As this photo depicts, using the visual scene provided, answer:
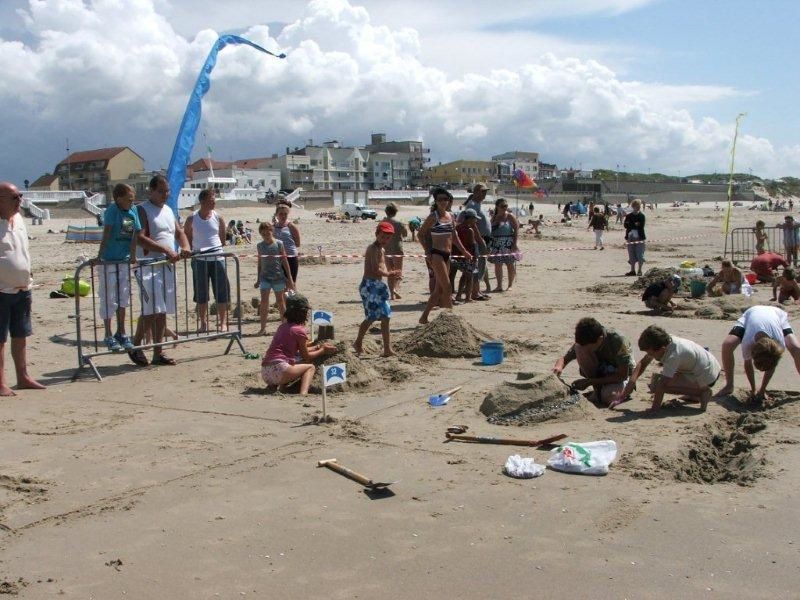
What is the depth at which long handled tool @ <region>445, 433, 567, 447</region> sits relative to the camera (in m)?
6.25

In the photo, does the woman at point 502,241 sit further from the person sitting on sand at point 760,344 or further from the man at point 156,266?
the person sitting on sand at point 760,344

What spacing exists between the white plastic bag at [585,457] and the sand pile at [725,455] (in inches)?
18.3

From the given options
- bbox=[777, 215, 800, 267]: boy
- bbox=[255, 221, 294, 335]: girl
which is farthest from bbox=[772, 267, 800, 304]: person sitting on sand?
bbox=[777, 215, 800, 267]: boy

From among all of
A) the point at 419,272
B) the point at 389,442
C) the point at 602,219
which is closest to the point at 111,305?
the point at 389,442

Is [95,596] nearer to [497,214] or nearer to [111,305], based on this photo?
[111,305]

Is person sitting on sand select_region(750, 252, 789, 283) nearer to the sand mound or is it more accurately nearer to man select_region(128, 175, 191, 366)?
the sand mound

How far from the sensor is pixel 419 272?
20609 mm

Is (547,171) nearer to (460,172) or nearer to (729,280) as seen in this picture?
(460,172)

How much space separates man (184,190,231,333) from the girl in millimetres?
661

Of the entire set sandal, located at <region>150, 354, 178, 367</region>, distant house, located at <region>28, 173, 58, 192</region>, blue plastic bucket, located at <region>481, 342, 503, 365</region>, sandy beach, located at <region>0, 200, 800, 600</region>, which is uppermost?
distant house, located at <region>28, 173, 58, 192</region>

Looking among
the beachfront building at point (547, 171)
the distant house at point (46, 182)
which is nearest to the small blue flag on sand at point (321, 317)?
the distant house at point (46, 182)

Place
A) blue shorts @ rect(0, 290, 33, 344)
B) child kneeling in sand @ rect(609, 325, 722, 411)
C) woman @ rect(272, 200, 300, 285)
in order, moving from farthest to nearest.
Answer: woman @ rect(272, 200, 300, 285), blue shorts @ rect(0, 290, 33, 344), child kneeling in sand @ rect(609, 325, 722, 411)

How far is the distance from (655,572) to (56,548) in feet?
10.2

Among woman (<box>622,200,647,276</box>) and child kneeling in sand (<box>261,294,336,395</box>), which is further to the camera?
woman (<box>622,200,647,276</box>)
